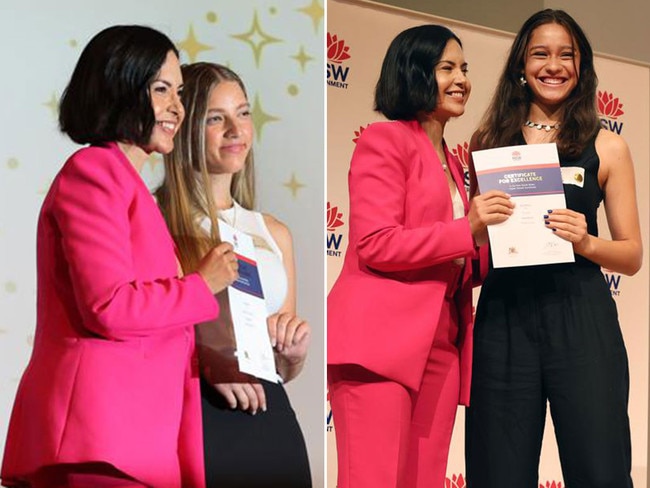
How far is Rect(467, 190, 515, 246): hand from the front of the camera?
9.07 feet

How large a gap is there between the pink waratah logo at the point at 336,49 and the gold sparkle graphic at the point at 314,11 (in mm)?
894

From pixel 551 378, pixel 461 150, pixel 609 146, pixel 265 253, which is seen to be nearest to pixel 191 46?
pixel 265 253

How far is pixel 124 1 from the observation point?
243 centimetres

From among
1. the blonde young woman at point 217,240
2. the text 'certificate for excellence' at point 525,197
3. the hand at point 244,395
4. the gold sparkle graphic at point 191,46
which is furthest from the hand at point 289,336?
the gold sparkle graphic at point 191,46

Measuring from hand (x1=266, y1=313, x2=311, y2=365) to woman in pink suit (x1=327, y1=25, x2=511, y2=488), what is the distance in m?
0.16

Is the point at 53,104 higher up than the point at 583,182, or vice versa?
the point at 53,104

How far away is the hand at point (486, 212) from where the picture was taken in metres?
2.76

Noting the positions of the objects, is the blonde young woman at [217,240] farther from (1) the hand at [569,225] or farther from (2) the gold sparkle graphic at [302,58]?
(1) the hand at [569,225]

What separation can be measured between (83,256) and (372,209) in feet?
2.81

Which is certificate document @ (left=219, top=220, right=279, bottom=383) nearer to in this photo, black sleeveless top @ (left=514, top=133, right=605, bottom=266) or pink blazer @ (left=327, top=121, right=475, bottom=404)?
pink blazer @ (left=327, top=121, right=475, bottom=404)

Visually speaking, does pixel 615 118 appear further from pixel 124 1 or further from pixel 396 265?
pixel 124 1

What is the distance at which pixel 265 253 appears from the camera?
8.52ft

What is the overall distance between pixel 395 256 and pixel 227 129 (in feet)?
1.88

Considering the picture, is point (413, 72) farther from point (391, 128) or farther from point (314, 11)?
point (314, 11)
